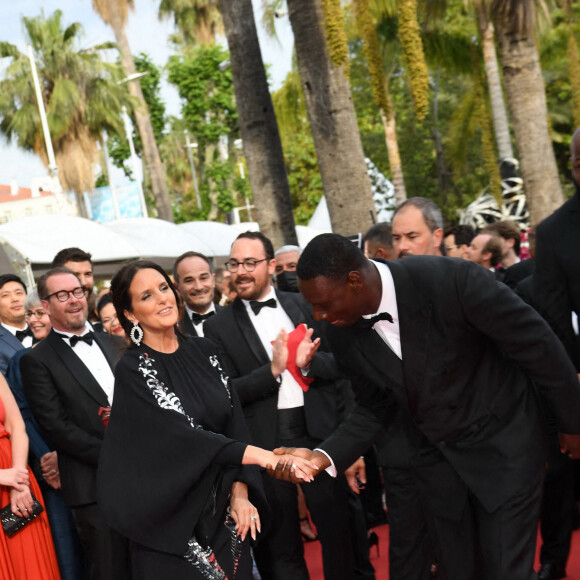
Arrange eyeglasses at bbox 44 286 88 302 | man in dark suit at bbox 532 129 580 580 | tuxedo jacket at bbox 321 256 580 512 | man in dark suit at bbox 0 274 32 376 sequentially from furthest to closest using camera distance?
1. man in dark suit at bbox 0 274 32 376
2. eyeglasses at bbox 44 286 88 302
3. man in dark suit at bbox 532 129 580 580
4. tuxedo jacket at bbox 321 256 580 512

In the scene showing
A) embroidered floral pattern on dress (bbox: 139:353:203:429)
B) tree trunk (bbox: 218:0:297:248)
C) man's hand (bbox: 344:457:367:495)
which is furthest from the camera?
tree trunk (bbox: 218:0:297:248)

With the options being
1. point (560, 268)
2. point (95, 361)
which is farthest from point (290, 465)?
point (95, 361)

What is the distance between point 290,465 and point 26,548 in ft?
7.25

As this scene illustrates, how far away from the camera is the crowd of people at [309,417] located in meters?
4.10

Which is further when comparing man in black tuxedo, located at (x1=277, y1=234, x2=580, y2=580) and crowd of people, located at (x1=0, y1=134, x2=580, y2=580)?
crowd of people, located at (x1=0, y1=134, x2=580, y2=580)

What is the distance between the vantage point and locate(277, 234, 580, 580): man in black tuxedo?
3.99 metres

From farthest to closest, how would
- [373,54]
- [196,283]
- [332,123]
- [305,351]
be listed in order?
[373,54], [332,123], [196,283], [305,351]

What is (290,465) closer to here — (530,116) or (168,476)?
(168,476)

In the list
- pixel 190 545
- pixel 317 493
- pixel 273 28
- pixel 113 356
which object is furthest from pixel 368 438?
pixel 273 28

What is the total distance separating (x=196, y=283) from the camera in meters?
7.23

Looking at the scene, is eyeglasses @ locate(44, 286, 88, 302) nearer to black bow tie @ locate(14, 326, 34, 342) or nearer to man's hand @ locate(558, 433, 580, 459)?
black bow tie @ locate(14, 326, 34, 342)

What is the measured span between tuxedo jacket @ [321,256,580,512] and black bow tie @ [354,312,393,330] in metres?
0.04

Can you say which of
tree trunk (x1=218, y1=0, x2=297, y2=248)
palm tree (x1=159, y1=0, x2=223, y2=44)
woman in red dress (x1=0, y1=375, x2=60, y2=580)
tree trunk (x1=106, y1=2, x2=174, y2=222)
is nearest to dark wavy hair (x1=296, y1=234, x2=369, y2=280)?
woman in red dress (x1=0, y1=375, x2=60, y2=580)

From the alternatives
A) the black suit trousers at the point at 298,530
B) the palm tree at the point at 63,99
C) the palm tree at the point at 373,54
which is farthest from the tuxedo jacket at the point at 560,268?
the palm tree at the point at 63,99
